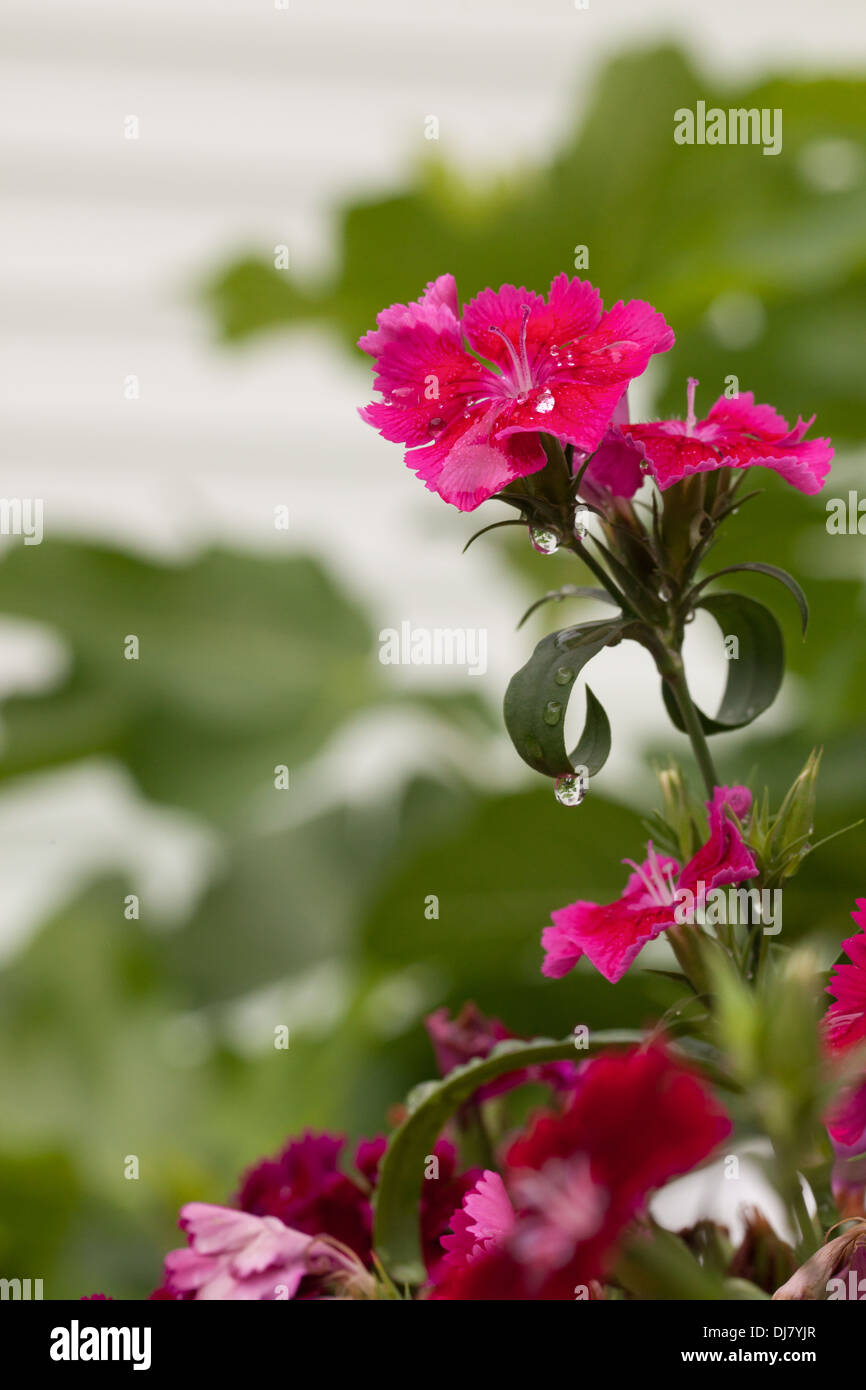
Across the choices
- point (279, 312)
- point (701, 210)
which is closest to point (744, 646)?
point (701, 210)

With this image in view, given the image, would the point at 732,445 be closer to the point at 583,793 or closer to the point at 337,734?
the point at 583,793

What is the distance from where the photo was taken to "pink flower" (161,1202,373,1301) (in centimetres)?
25

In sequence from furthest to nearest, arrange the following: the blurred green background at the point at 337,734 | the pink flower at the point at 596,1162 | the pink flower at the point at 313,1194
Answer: the blurred green background at the point at 337,734, the pink flower at the point at 313,1194, the pink flower at the point at 596,1162

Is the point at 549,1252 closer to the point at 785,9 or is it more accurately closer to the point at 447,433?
the point at 447,433

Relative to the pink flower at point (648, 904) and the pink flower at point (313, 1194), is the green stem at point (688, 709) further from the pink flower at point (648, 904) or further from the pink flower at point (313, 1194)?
the pink flower at point (313, 1194)

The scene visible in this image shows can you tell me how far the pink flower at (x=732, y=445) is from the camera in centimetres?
22

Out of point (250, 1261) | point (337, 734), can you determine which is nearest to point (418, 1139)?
point (250, 1261)

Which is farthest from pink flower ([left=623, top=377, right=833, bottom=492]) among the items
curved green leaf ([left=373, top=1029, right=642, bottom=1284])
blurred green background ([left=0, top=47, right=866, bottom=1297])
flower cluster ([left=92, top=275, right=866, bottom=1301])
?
blurred green background ([left=0, top=47, right=866, bottom=1297])

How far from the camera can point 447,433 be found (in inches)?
8.7

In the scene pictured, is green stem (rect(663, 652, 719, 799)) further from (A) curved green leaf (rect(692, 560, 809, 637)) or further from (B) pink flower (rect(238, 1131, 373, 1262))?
(B) pink flower (rect(238, 1131, 373, 1262))

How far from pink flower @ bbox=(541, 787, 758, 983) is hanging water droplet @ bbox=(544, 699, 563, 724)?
3 centimetres

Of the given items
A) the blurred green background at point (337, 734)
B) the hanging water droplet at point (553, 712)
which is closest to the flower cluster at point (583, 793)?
the hanging water droplet at point (553, 712)

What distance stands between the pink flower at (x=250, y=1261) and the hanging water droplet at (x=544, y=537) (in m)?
0.14

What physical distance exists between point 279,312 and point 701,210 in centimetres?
41
